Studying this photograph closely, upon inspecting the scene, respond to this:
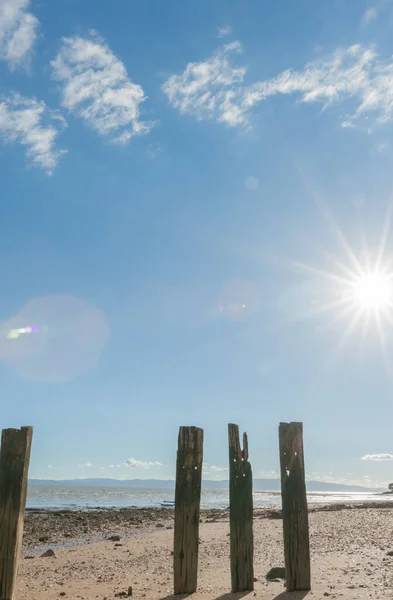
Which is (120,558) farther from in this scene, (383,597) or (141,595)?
(383,597)

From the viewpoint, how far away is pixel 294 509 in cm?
934

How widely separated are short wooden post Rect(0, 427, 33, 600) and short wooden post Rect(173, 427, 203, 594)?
2.54 metres

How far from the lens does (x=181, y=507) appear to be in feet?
29.6

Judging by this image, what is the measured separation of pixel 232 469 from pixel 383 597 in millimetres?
3059

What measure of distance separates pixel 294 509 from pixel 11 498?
4736mm

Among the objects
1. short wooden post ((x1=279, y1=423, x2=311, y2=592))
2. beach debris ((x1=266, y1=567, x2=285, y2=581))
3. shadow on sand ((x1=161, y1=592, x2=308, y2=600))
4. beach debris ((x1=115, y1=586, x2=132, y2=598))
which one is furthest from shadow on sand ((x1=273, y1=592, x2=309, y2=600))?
beach debris ((x1=115, y1=586, x2=132, y2=598))

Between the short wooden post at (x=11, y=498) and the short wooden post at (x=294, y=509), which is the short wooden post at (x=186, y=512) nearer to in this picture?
the short wooden post at (x=294, y=509)

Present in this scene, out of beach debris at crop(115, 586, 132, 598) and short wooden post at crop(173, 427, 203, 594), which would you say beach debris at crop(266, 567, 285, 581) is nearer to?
short wooden post at crop(173, 427, 203, 594)

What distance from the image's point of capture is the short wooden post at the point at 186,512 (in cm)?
898

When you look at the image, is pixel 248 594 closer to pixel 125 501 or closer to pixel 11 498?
pixel 11 498

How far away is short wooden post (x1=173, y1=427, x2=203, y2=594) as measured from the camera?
8.98 metres

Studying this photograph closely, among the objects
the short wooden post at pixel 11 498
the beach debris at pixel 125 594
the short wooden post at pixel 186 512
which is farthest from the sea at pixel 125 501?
the short wooden post at pixel 11 498

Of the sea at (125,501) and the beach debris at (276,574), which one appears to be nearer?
the beach debris at (276,574)

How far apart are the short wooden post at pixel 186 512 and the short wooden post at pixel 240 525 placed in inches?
25.0
